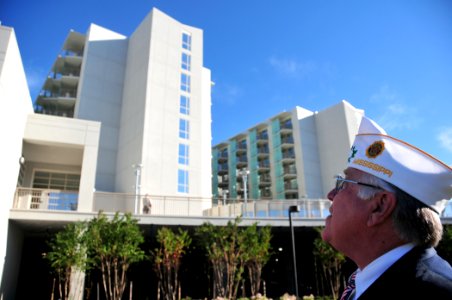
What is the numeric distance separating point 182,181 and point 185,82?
10.2 meters

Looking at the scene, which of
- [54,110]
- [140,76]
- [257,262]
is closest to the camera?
[257,262]

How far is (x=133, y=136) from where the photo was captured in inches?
1196

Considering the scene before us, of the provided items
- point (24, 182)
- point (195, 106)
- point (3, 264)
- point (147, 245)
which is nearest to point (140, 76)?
point (195, 106)

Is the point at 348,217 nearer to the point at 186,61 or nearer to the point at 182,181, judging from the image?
the point at 182,181

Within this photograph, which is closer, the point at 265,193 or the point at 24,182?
the point at 24,182

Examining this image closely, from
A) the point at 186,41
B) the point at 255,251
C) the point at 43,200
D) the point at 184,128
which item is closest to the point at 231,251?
the point at 255,251

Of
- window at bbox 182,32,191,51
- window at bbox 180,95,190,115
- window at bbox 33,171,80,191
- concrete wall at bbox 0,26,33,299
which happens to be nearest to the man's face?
concrete wall at bbox 0,26,33,299

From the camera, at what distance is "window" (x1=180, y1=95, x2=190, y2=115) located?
108ft

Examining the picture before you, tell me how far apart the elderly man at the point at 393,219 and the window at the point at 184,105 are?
31928mm

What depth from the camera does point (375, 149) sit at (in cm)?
150

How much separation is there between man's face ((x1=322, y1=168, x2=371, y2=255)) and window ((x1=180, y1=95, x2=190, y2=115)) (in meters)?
31.8

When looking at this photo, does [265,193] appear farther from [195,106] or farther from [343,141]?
[195,106]

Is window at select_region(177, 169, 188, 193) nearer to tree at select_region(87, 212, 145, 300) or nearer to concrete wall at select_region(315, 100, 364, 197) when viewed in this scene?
tree at select_region(87, 212, 145, 300)

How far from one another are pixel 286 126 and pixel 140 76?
1130 inches
